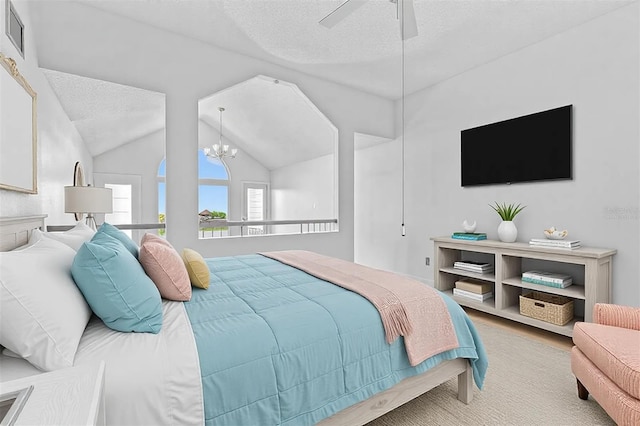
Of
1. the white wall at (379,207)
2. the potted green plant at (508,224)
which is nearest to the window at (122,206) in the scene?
the white wall at (379,207)

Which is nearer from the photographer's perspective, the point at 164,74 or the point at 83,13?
the point at 83,13

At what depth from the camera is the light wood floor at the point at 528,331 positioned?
2689 millimetres

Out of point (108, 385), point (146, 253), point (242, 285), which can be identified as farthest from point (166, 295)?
point (108, 385)

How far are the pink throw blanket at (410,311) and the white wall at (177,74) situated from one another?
200cm

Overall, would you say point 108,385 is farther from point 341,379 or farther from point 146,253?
point 341,379

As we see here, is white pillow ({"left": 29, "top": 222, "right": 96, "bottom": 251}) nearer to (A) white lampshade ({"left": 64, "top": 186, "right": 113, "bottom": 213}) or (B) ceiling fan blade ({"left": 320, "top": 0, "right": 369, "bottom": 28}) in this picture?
(A) white lampshade ({"left": 64, "top": 186, "right": 113, "bottom": 213})

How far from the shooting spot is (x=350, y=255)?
14.7 feet

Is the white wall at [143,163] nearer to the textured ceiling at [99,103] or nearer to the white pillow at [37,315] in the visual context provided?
the textured ceiling at [99,103]

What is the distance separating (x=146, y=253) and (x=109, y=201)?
1.69m

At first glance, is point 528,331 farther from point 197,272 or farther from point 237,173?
point 237,173

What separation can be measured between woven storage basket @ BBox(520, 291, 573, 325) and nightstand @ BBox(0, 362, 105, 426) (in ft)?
10.6

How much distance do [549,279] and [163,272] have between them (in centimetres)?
307

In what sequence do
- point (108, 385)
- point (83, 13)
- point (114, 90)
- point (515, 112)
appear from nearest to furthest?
point (108, 385), point (83, 13), point (114, 90), point (515, 112)

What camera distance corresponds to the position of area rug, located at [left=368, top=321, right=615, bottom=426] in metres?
1.69
